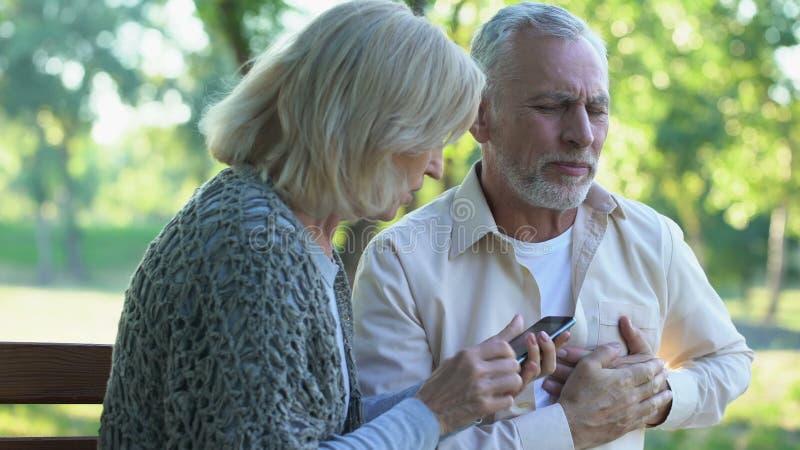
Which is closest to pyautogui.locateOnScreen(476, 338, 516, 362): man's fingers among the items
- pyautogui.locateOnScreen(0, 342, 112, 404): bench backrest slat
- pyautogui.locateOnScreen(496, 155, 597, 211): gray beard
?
pyautogui.locateOnScreen(496, 155, 597, 211): gray beard

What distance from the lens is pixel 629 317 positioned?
230 cm

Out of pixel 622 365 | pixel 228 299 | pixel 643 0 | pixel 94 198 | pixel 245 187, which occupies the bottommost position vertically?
pixel 622 365

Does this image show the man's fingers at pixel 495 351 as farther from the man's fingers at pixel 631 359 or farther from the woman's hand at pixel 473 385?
the man's fingers at pixel 631 359

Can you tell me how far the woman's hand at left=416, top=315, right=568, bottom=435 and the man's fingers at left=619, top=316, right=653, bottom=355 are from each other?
62 cm

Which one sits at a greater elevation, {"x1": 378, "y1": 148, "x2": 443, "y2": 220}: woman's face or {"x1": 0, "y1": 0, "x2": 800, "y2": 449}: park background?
{"x1": 0, "y1": 0, "x2": 800, "y2": 449}: park background

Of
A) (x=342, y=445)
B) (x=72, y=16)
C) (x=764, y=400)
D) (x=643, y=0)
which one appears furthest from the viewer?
(x=72, y=16)

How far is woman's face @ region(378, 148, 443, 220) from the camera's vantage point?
1706 millimetres

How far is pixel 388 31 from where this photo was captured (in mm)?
1646

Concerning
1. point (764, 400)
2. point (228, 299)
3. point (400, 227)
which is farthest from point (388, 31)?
point (764, 400)

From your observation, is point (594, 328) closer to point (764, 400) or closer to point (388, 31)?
point (388, 31)

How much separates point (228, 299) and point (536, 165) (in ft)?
3.95

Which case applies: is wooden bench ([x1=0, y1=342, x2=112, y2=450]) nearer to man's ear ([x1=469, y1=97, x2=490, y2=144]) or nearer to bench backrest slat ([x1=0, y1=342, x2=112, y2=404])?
bench backrest slat ([x1=0, y1=342, x2=112, y2=404])

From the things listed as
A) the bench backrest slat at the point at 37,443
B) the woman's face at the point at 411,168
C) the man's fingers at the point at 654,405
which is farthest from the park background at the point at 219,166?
the man's fingers at the point at 654,405

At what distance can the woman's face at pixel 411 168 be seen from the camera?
5.60 feet
